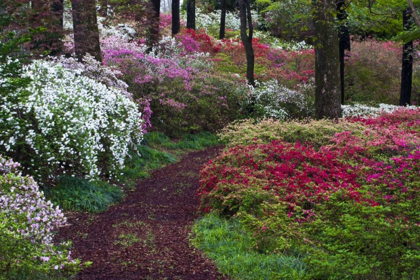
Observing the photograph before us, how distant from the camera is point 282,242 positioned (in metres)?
4.70

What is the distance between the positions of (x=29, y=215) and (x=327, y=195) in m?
3.55

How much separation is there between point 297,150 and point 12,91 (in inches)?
184

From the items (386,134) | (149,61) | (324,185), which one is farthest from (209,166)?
(149,61)

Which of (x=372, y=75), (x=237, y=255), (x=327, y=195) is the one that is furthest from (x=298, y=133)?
(x=372, y=75)

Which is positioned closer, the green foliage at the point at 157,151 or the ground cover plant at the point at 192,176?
the ground cover plant at the point at 192,176

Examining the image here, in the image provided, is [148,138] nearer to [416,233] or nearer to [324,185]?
[324,185]

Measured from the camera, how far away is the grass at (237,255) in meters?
4.34

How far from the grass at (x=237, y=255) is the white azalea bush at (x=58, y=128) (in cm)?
232

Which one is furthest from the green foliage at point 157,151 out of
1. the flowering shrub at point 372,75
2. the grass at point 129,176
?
the flowering shrub at point 372,75

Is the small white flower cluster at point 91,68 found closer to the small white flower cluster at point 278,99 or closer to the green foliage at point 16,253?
the green foliage at point 16,253

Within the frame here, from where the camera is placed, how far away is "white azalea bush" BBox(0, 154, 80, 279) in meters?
3.63

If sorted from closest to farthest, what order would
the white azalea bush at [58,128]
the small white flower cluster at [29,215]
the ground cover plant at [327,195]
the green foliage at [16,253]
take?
the green foliage at [16,253], the small white flower cluster at [29,215], the ground cover plant at [327,195], the white azalea bush at [58,128]

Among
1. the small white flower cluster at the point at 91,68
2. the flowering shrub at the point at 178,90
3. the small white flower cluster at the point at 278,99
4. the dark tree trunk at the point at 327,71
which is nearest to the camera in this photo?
the small white flower cluster at the point at 91,68

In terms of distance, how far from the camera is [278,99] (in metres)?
15.2
